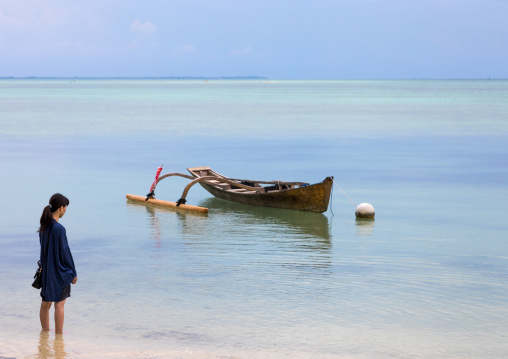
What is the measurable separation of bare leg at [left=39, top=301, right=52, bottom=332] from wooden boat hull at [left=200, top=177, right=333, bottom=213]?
8.68 metres

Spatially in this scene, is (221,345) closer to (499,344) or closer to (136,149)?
(499,344)

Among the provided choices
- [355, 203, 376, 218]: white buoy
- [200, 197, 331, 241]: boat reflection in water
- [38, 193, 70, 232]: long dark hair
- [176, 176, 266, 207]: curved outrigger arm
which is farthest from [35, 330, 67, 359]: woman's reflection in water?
[176, 176, 266, 207]: curved outrigger arm

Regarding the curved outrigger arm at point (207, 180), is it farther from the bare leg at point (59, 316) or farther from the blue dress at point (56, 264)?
the blue dress at point (56, 264)

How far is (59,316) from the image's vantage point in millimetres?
7688

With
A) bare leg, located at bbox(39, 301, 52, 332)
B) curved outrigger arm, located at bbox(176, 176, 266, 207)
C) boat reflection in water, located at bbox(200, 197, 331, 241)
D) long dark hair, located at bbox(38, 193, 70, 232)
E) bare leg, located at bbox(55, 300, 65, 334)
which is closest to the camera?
long dark hair, located at bbox(38, 193, 70, 232)

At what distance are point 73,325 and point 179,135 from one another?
30.4 m

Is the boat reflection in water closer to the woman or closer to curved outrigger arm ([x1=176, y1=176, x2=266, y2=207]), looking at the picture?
curved outrigger arm ([x1=176, y1=176, x2=266, y2=207])

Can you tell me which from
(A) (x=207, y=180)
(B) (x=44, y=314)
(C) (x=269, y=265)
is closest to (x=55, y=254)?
(B) (x=44, y=314)

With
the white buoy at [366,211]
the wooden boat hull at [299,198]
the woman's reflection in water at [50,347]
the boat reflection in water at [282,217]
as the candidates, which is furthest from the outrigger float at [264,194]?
the woman's reflection in water at [50,347]

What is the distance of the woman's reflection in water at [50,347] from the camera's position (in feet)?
24.7

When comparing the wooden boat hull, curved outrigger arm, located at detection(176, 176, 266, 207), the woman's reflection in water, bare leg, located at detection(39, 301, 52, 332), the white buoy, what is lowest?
the woman's reflection in water

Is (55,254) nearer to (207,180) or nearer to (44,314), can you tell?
(44,314)

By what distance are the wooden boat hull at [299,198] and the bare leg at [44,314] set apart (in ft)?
28.5

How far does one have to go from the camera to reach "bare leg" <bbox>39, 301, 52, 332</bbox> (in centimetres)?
763
